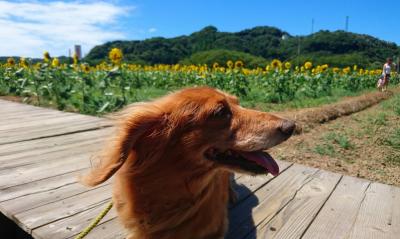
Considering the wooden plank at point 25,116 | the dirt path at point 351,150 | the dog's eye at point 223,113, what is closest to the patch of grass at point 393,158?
the dirt path at point 351,150

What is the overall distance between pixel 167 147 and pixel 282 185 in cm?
138

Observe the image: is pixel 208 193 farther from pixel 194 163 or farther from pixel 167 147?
pixel 167 147

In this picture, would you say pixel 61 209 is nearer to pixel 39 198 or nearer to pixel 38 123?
pixel 39 198

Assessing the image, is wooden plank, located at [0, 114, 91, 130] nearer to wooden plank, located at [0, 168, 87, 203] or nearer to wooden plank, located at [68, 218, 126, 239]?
wooden plank, located at [0, 168, 87, 203]

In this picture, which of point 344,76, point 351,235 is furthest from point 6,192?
point 344,76

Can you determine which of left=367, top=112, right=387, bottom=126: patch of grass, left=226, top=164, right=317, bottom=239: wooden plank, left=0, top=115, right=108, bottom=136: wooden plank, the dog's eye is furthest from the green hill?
the dog's eye

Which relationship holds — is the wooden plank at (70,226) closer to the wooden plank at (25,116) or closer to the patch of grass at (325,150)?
the patch of grass at (325,150)

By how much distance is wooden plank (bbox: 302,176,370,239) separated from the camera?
7.44 ft

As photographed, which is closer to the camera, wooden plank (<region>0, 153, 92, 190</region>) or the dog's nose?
the dog's nose

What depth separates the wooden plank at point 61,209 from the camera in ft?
7.36

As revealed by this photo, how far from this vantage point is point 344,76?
609 inches

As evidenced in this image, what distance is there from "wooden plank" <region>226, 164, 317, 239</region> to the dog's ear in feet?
2.81

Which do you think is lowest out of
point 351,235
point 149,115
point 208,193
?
point 351,235

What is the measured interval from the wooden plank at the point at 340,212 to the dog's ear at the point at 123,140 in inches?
Result: 45.6
